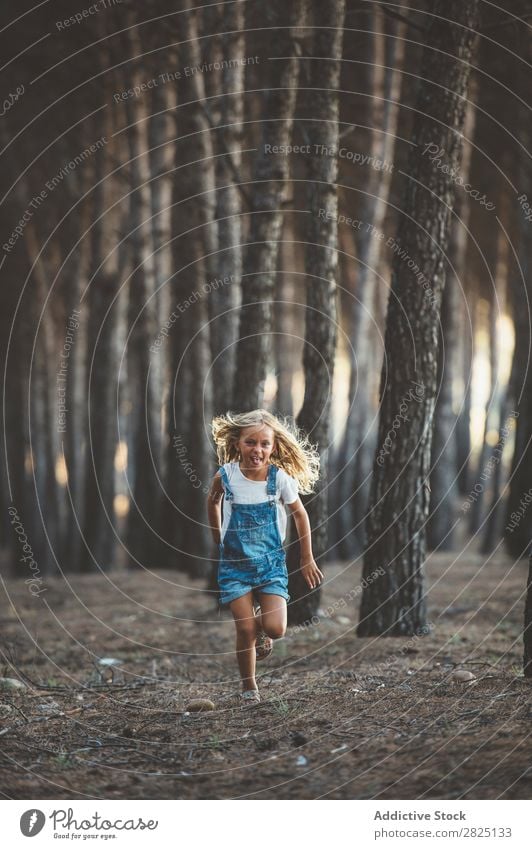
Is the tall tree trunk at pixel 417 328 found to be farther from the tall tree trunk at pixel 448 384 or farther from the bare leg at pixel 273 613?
the tall tree trunk at pixel 448 384

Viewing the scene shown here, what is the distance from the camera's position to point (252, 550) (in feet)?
19.3

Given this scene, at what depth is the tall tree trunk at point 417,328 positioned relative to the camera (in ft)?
26.1

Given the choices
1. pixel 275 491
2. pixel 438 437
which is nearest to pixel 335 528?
pixel 438 437

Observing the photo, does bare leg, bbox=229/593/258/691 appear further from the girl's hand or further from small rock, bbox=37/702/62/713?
small rock, bbox=37/702/62/713

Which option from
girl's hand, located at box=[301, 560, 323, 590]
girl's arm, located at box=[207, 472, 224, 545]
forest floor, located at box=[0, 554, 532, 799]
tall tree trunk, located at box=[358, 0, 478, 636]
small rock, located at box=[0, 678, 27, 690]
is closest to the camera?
forest floor, located at box=[0, 554, 532, 799]

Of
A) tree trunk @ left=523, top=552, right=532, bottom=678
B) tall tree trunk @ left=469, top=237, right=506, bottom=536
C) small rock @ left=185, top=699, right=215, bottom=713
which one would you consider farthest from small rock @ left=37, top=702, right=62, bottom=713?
tall tree trunk @ left=469, top=237, right=506, bottom=536

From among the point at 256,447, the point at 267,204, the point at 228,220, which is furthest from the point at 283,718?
the point at 228,220

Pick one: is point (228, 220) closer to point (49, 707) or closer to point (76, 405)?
point (49, 707)

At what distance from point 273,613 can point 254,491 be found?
2.73 ft

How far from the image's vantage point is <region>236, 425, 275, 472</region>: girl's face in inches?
231

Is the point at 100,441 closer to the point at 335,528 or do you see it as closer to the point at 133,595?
the point at 133,595

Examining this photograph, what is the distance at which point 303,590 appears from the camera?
8.89 meters

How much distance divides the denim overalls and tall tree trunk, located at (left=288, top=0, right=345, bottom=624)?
9.66ft

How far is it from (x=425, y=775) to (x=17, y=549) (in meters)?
16.7
